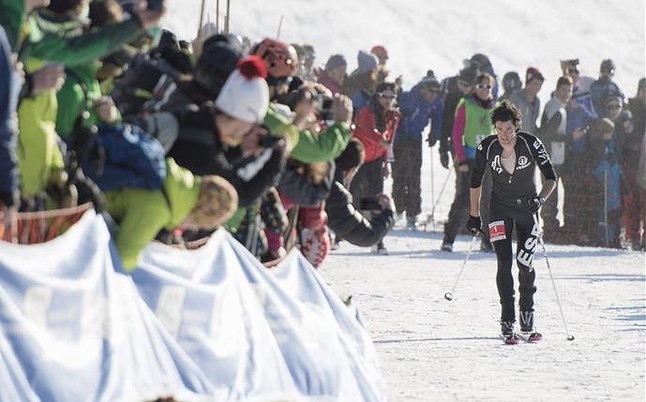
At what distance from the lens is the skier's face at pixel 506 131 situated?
1316 cm

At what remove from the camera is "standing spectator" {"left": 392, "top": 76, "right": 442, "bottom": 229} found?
22.4 meters

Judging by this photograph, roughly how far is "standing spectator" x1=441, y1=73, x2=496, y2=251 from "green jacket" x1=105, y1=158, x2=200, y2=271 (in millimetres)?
12989

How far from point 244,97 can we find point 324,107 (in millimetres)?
1602

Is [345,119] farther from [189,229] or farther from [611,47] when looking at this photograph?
[611,47]

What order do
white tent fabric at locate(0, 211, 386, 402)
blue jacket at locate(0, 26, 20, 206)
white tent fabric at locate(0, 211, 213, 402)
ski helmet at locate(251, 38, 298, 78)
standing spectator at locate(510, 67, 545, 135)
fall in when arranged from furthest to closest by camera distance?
standing spectator at locate(510, 67, 545, 135) → ski helmet at locate(251, 38, 298, 78) → white tent fabric at locate(0, 211, 386, 402) → white tent fabric at locate(0, 211, 213, 402) → blue jacket at locate(0, 26, 20, 206)

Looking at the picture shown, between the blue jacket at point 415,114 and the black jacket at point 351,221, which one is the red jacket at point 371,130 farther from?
the black jacket at point 351,221

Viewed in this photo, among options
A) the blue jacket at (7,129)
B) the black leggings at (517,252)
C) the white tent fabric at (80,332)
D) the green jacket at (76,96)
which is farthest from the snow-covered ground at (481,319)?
the blue jacket at (7,129)

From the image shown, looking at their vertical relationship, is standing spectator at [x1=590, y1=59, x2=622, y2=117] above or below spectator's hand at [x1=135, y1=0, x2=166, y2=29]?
above

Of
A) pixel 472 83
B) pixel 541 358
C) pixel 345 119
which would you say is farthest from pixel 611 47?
pixel 345 119

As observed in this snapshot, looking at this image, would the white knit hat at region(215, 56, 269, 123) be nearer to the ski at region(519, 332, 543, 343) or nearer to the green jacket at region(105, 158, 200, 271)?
the green jacket at region(105, 158, 200, 271)

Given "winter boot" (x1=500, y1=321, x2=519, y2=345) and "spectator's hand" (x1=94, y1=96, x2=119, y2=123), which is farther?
"winter boot" (x1=500, y1=321, x2=519, y2=345)

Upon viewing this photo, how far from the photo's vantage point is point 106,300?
6695mm

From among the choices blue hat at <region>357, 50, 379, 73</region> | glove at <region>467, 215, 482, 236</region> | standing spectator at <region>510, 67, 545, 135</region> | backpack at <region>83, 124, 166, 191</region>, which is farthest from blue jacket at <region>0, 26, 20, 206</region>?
standing spectator at <region>510, 67, 545, 135</region>

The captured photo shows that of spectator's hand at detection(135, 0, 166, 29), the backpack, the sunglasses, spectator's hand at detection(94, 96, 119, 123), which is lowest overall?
the backpack
